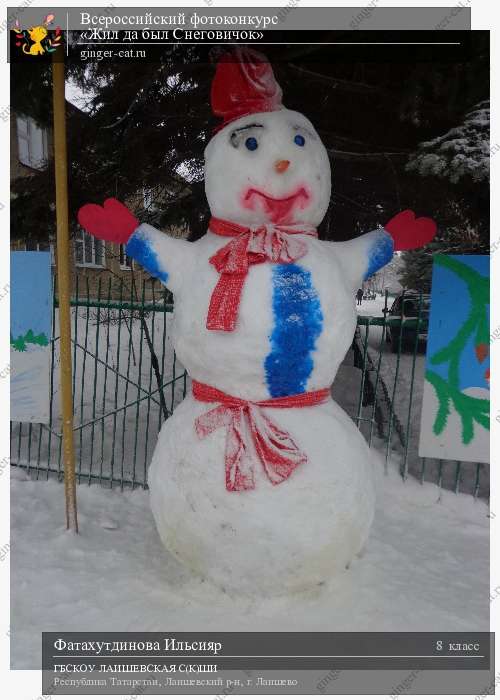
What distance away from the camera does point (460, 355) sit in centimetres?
288

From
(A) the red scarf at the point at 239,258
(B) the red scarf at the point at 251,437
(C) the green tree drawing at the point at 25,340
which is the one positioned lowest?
(B) the red scarf at the point at 251,437

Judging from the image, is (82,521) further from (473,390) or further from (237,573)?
(473,390)

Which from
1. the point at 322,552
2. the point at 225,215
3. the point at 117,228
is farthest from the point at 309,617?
the point at 117,228

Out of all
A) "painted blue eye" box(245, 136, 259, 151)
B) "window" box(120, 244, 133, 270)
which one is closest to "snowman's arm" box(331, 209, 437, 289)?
"painted blue eye" box(245, 136, 259, 151)

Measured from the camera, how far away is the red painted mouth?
209 centimetres

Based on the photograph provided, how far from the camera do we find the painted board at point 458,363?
107 inches

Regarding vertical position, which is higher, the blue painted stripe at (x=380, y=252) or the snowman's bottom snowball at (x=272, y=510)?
the blue painted stripe at (x=380, y=252)

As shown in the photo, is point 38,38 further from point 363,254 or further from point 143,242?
point 363,254

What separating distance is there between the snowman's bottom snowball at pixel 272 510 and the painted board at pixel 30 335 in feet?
4.30

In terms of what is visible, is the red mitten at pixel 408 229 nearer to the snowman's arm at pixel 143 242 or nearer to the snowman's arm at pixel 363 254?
the snowman's arm at pixel 363 254

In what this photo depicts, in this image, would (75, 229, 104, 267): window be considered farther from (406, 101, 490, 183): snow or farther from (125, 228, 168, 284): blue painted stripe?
(406, 101, 490, 183): snow

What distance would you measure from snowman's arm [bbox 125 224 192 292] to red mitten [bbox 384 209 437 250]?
3.04 feet

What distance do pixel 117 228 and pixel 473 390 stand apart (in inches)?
81.7

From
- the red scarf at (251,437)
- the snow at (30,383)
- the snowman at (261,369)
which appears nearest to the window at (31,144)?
the snow at (30,383)
